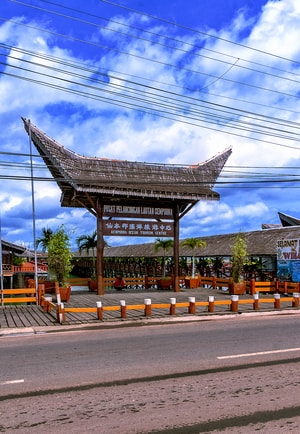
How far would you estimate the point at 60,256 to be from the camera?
18625 mm

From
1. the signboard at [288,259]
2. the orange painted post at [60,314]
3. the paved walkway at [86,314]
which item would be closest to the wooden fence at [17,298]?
the paved walkway at [86,314]

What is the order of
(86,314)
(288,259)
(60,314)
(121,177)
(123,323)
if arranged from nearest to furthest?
(60,314) → (123,323) → (86,314) → (121,177) → (288,259)

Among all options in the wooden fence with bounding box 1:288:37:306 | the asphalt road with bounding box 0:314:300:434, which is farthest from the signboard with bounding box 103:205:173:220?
the asphalt road with bounding box 0:314:300:434

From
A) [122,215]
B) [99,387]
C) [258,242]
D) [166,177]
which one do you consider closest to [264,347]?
[99,387]

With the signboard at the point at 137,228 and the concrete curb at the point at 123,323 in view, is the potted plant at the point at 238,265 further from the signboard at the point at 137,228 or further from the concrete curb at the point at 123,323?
the concrete curb at the point at 123,323

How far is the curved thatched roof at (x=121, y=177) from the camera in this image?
19844 millimetres

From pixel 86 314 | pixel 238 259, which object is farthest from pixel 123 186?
pixel 86 314

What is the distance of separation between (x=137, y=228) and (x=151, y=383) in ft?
51.3

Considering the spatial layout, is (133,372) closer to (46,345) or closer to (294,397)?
(294,397)

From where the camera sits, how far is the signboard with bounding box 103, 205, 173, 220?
2155 cm

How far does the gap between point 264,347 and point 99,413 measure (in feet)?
16.4

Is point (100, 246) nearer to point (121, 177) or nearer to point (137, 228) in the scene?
point (137, 228)

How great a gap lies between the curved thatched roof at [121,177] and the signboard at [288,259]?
4937mm

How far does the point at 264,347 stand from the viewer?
9.09 meters
